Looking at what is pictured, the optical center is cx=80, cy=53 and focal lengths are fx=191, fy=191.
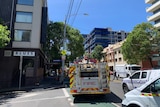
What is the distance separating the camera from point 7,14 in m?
24.6

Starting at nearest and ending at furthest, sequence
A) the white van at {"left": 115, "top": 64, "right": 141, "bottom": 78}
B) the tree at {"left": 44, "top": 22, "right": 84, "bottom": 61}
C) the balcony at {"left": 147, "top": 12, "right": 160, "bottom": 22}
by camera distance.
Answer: the white van at {"left": 115, "top": 64, "right": 141, "bottom": 78}, the tree at {"left": 44, "top": 22, "right": 84, "bottom": 61}, the balcony at {"left": 147, "top": 12, "right": 160, "bottom": 22}

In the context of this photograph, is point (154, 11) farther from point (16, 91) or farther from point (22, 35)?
point (16, 91)

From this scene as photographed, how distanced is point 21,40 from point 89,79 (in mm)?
15806

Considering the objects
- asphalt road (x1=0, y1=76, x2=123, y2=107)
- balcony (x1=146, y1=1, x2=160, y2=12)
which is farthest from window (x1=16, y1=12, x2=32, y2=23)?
balcony (x1=146, y1=1, x2=160, y2=12)

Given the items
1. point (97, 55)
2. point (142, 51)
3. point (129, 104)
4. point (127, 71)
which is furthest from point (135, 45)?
point (97, 55)

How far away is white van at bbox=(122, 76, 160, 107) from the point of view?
4.91 metres

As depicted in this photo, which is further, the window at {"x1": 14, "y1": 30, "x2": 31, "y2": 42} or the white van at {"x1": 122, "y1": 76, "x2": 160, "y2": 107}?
the window at {"x1": 14, "y1": 30, "x2": 31, "y2": 42}

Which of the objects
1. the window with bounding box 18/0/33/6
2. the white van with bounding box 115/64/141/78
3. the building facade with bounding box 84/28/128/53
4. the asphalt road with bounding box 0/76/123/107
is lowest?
the asphalt road with bounding box 0/76/123/107

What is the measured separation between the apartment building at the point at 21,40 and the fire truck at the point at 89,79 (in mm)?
13231

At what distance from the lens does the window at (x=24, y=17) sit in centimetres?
2497

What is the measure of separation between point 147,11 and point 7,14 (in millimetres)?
44427

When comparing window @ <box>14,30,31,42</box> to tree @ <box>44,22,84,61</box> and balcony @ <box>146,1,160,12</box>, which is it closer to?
tree @ <box>44,22,84,61</box>

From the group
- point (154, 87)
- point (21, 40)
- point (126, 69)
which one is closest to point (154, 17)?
point (126, 69)

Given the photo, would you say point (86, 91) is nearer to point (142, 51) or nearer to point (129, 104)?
point (129, 104)
